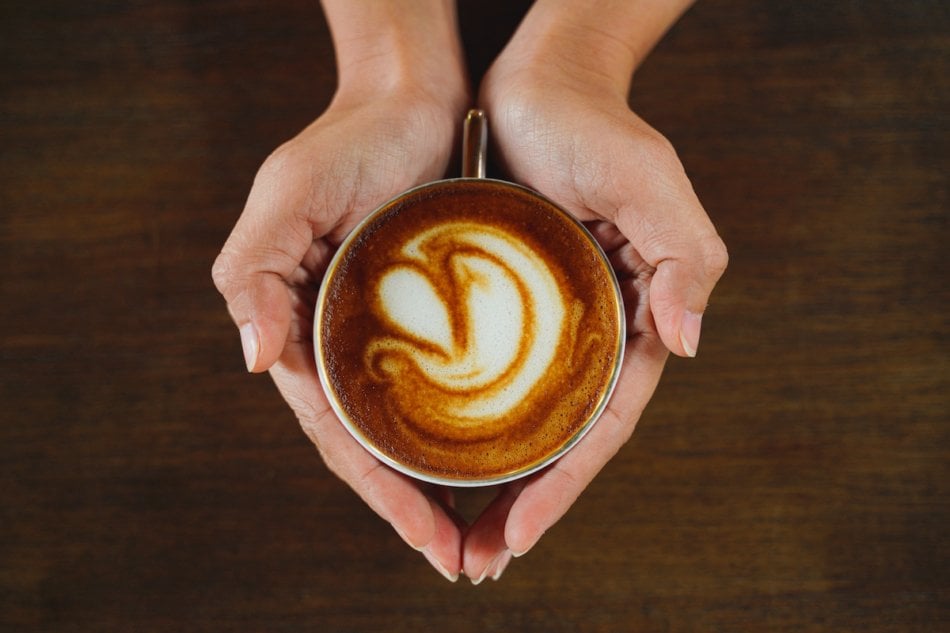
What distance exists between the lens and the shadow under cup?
92cm

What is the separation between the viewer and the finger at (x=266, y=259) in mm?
884

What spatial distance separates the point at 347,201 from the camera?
3.27 ft

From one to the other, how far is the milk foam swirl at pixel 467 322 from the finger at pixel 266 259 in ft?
0.39

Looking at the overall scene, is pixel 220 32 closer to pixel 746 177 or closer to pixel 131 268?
pixel 131 268

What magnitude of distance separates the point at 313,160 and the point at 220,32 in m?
0.44

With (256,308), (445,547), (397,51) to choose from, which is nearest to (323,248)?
(256,308)

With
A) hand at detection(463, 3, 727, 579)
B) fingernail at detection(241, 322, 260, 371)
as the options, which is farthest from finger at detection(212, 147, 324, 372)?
hand at detection(463, 3, 727, 579)

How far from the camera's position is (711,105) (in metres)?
1.18

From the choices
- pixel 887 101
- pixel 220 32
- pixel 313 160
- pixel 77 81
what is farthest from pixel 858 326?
pixel 77 81

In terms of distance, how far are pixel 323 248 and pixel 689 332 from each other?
0.51m

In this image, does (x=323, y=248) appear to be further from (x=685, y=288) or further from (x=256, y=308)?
(x=685, y=288)

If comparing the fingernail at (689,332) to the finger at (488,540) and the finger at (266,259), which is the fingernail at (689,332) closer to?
the finger at (488,540)

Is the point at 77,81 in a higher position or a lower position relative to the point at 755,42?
lower

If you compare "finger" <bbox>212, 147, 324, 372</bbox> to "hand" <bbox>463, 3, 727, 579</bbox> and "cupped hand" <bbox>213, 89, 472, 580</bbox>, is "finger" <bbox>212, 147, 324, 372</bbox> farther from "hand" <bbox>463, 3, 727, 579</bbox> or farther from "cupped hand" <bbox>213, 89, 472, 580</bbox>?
A: "hand" <bbox>463, 3, 727, 579</bbox>
